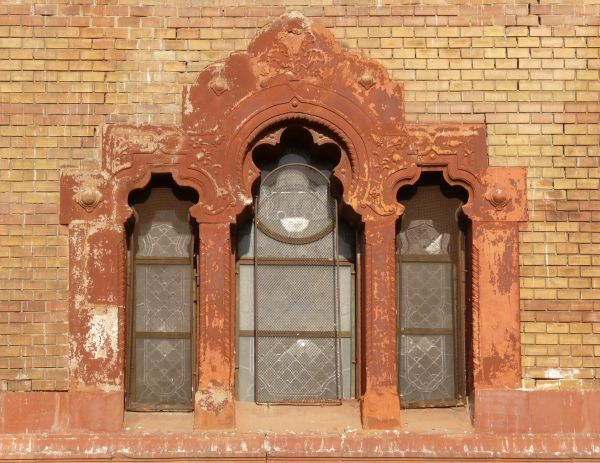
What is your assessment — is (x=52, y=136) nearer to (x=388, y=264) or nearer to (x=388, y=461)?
(x=388, y=264)

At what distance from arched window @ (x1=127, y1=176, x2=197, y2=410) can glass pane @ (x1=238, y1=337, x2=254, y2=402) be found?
361 mm

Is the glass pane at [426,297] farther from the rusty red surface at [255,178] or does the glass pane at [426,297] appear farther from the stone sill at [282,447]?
the stone sill at [282,447]

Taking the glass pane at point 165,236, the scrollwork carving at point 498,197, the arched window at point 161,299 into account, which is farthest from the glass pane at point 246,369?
the scrollwork carving at point 498,197

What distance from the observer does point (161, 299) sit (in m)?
7.41

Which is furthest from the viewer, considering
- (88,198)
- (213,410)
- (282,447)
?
(88,198)

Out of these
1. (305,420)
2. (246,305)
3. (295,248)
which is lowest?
(305,420)

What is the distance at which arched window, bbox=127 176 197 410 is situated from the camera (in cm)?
737

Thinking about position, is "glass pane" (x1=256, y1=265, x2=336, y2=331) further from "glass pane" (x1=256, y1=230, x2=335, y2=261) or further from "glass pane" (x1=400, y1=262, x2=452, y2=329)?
"glass pane" (x1=400, y1=262, x2=452, y2=329)

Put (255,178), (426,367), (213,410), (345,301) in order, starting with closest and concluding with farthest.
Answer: (213,410) < (255,178) < (426,367) < (345,301)

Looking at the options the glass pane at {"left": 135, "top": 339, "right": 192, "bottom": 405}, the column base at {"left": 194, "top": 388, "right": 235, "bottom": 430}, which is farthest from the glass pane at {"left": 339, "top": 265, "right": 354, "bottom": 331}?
the glass pane at {"left": 135, "top": 339, "right": 192, "bottom": 405}

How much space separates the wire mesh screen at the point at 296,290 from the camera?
7.42 m

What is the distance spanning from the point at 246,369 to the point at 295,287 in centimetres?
71

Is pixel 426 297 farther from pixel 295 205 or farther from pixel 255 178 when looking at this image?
pixel 255 178

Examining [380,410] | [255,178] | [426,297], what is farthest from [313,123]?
[380,410]
